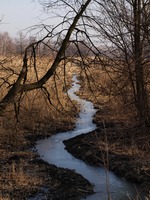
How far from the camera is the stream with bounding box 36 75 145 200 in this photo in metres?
8.27

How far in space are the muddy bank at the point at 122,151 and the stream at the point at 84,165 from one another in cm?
22

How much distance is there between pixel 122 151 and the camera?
36.0ft

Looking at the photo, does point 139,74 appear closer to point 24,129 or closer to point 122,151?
point 122,151

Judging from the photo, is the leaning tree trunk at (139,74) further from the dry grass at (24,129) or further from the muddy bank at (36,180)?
the muddy bank at (36,180)

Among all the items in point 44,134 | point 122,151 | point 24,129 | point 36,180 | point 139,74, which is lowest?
point 36,180

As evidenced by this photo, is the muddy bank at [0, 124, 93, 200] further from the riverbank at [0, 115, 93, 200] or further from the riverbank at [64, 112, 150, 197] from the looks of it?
the riverbank at [64, 112, 150, 197]

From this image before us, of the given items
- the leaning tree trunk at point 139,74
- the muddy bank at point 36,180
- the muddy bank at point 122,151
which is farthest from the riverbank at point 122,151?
the muddy bank at point 36,180

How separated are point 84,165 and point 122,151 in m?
1.20

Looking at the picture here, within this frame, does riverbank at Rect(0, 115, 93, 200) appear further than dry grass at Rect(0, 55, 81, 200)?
Yes

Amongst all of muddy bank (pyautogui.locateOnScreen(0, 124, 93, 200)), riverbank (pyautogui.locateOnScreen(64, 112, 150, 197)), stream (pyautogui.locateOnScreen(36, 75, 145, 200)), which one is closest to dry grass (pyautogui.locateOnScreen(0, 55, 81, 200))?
muddy bank (pyautogui.locateOnScreen(0, 124, 93, 200))

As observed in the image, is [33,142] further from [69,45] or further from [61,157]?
[69,45]

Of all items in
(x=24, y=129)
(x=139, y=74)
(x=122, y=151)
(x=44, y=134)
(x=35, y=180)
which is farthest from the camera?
(x=24, y=129)

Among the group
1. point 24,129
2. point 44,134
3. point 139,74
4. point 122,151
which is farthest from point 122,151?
point 24,129

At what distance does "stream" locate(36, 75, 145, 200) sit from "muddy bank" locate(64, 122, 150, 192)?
0.72 ft
